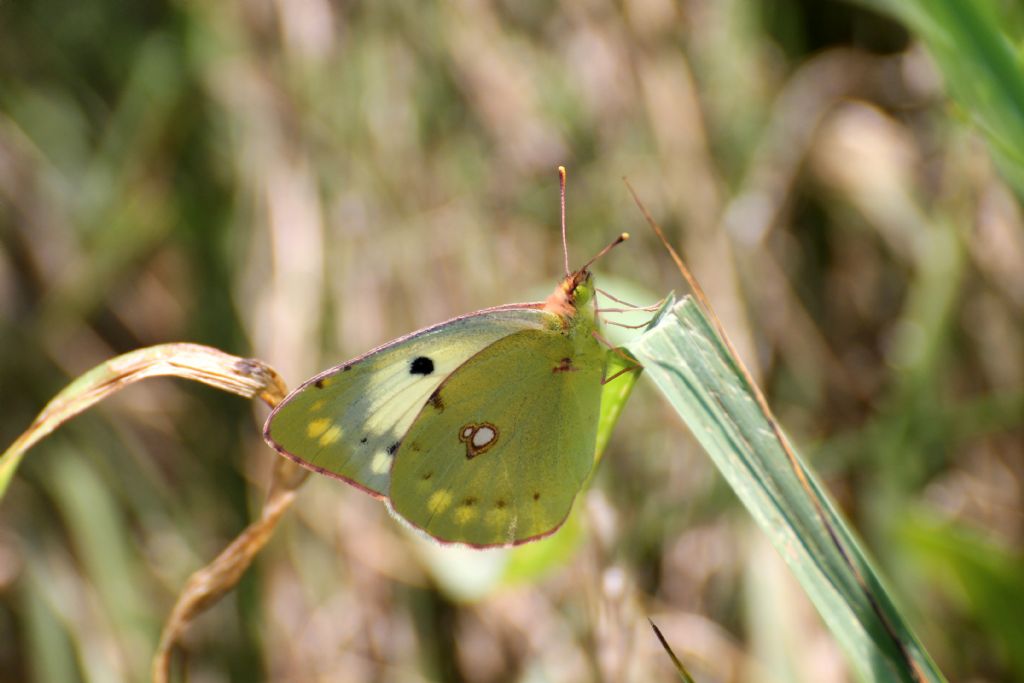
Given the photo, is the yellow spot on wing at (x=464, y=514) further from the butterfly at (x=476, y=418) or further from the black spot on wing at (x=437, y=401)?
the black spot on wing at (x=437, y=401)

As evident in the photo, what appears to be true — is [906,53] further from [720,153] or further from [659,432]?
[659,432]

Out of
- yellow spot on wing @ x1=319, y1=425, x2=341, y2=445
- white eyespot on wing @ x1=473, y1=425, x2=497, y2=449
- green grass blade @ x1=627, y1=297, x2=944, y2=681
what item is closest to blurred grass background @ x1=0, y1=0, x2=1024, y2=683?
white eyespot on wing @ x1=473, y1=425, x2=497, y2=449

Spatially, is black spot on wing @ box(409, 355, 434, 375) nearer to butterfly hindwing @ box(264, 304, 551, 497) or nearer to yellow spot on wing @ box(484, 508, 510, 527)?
butterfly hindwing @ box(264, 304, 551, 497)

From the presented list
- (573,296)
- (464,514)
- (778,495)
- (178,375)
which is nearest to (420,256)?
(573,296)

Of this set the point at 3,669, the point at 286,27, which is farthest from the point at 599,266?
the point at 3,669

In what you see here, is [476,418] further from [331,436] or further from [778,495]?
[778,495]

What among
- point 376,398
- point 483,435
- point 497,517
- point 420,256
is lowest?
point 497,517
